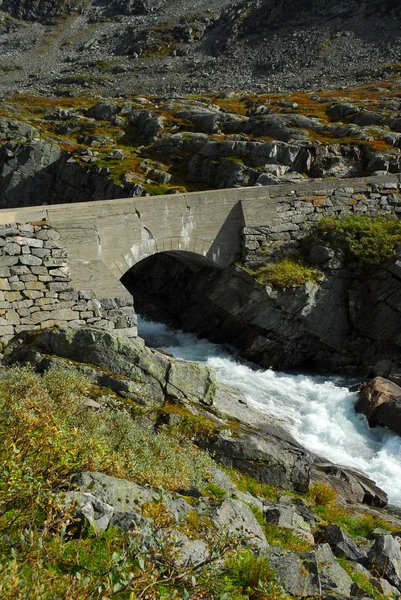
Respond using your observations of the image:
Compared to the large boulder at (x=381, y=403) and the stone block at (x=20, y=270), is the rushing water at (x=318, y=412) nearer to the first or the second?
the large boulder at (x=381, y=403)

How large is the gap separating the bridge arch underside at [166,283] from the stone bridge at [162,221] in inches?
86.1

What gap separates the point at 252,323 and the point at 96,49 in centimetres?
10662

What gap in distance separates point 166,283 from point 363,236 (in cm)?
1113

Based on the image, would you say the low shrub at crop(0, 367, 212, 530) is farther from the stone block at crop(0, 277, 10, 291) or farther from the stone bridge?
the stone bridge

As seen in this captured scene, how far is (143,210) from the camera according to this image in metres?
19.0

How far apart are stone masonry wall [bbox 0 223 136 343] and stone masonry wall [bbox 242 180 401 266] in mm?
6329

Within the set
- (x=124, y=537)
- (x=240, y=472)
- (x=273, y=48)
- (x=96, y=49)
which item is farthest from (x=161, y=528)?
(x=96, y=49)

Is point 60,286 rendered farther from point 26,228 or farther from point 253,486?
point 253,486

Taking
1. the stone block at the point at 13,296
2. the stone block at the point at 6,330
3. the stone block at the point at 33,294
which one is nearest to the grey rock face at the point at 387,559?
the stone block at the point at 6,330

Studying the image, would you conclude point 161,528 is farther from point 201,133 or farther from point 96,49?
point 96,49

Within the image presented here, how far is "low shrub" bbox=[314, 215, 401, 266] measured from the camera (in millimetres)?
20656

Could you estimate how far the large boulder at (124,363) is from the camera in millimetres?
12609

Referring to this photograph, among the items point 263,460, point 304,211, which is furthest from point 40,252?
point 304,211

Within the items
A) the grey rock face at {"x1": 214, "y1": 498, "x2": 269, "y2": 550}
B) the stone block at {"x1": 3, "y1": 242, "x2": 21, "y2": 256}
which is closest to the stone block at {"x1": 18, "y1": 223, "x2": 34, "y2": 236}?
the stone block at {"x1": 3, "y1": 242, "x2": 21, "y2": 256}
